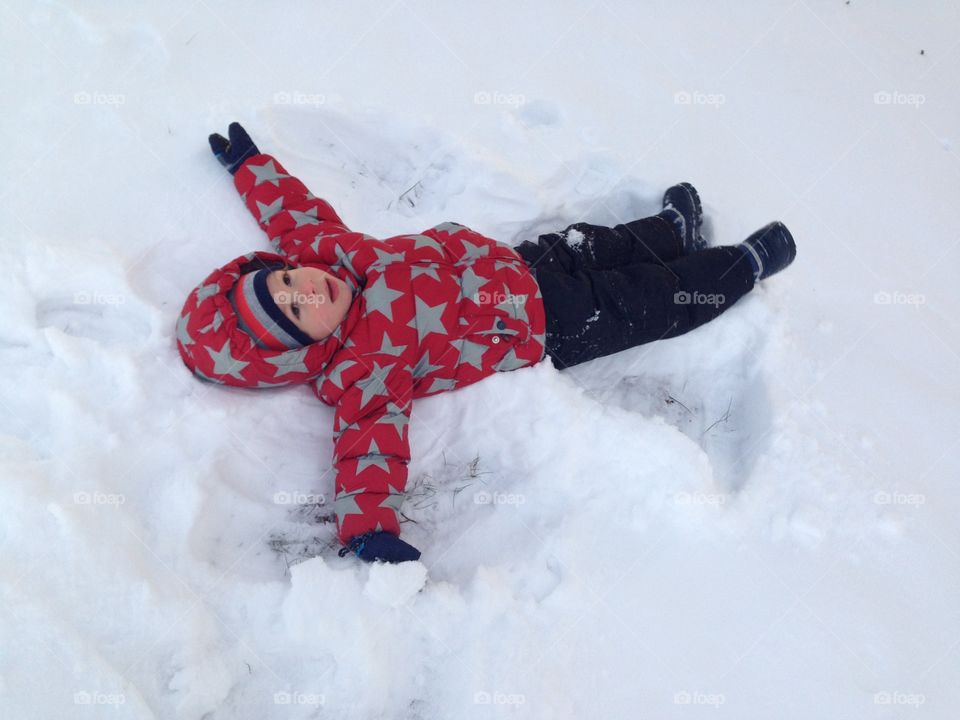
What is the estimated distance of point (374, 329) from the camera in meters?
2.50

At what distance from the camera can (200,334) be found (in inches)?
91.3

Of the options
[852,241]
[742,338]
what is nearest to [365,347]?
[742,338]

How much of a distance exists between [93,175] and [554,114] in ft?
7.23
